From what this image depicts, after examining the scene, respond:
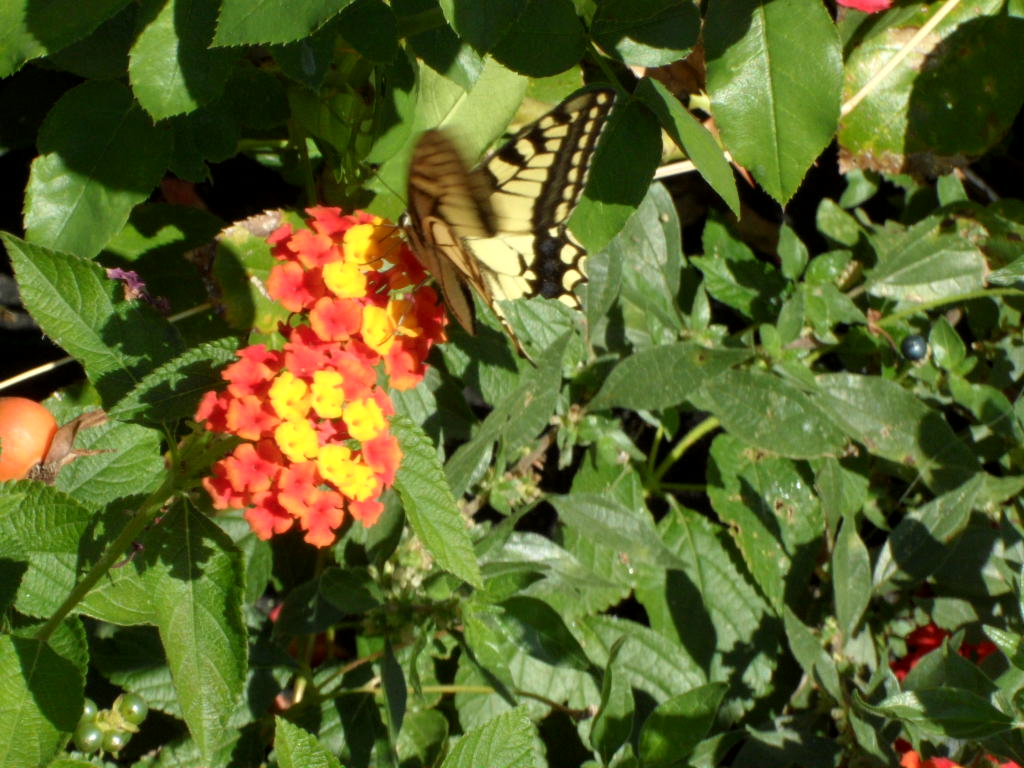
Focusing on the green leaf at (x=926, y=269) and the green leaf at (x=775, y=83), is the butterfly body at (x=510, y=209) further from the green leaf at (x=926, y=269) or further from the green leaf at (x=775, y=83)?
the green leaf at (x=926, y=269)

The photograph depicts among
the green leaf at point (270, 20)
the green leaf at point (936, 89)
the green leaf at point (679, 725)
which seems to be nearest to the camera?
the green leaf at point (270, 20)

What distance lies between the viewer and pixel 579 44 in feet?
5.34

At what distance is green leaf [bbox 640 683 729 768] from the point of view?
1822mm

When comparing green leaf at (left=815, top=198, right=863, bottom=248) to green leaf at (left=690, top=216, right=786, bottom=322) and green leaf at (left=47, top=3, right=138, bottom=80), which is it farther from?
green leaf at (left=47, top=3, right=138, bottom=80)

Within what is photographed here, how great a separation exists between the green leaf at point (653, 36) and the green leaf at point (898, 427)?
1.04m

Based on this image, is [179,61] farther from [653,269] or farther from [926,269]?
[926,269]

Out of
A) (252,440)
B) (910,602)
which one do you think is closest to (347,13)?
(252,440)

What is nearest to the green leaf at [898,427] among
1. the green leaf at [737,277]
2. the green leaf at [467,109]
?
the green leaf at [737,277]

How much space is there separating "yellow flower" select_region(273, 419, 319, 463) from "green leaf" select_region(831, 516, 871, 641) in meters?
1.25

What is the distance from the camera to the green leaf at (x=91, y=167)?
170cm

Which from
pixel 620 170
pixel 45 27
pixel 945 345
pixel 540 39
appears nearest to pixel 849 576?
pixel 945 345

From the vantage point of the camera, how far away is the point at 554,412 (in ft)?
7.52

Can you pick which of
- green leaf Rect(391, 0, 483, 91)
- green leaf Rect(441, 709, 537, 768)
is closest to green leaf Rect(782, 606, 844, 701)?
green leaf Rect(441, 709, 537, 768)

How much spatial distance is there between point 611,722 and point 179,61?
134 cm
